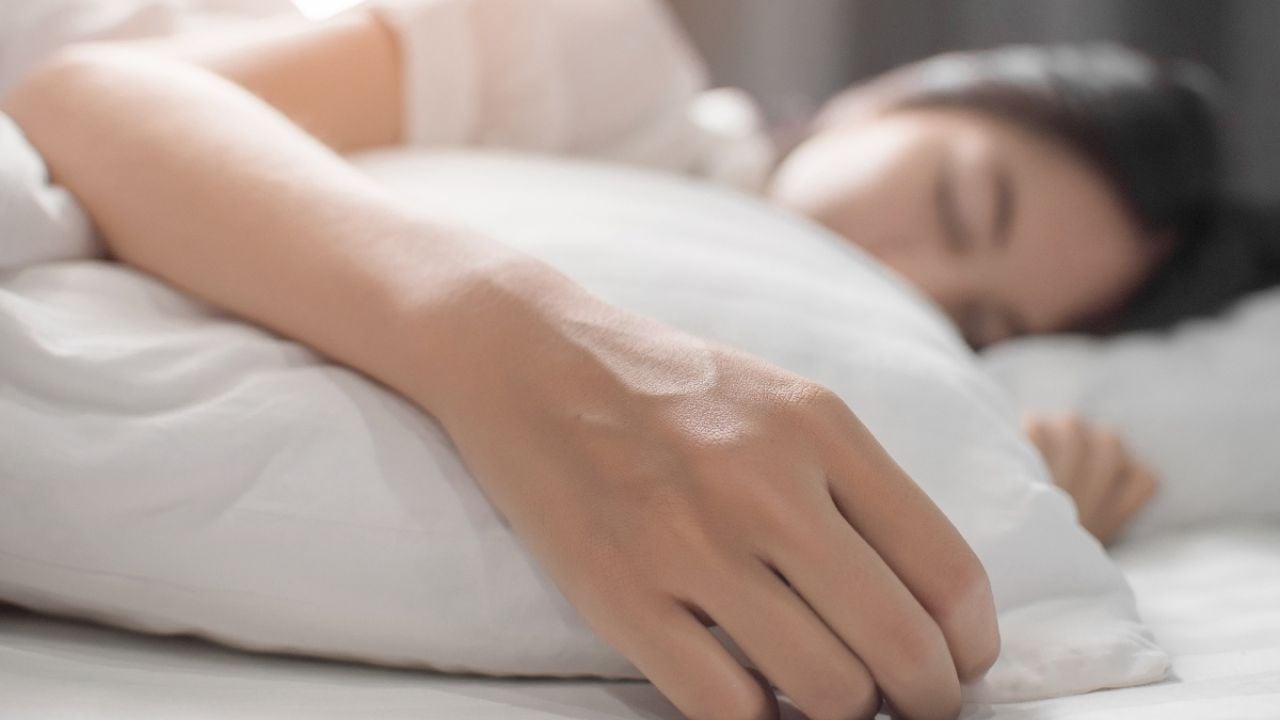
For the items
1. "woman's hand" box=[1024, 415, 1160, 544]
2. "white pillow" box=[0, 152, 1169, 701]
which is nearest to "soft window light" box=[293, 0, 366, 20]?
"white pillow" box=[0, 152, 1169, 701]

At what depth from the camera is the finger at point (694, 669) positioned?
1.36 feet

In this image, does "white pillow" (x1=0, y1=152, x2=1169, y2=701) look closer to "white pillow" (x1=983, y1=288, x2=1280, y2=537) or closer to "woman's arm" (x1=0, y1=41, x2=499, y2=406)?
"woman's arm" (x1=0, y1=41, x2=499, y2=406)

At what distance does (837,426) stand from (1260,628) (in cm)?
34

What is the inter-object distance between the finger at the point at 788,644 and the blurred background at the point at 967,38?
1384 millimetres

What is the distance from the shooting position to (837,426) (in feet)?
1.47

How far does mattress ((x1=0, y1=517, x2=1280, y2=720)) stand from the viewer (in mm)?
426

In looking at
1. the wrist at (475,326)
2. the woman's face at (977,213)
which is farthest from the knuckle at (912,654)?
the woman's face at (977,213)

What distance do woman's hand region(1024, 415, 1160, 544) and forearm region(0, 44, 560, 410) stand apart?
590 mm

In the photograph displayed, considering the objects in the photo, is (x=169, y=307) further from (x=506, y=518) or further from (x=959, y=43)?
(x=959, y=43)

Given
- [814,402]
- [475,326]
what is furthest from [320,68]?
[814,402]

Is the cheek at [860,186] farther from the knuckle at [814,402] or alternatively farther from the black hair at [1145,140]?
the knuckle at [814,402]

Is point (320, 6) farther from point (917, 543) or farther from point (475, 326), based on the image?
point (917, 543)

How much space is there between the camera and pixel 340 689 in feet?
1.53

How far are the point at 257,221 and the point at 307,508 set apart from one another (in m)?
0.16
